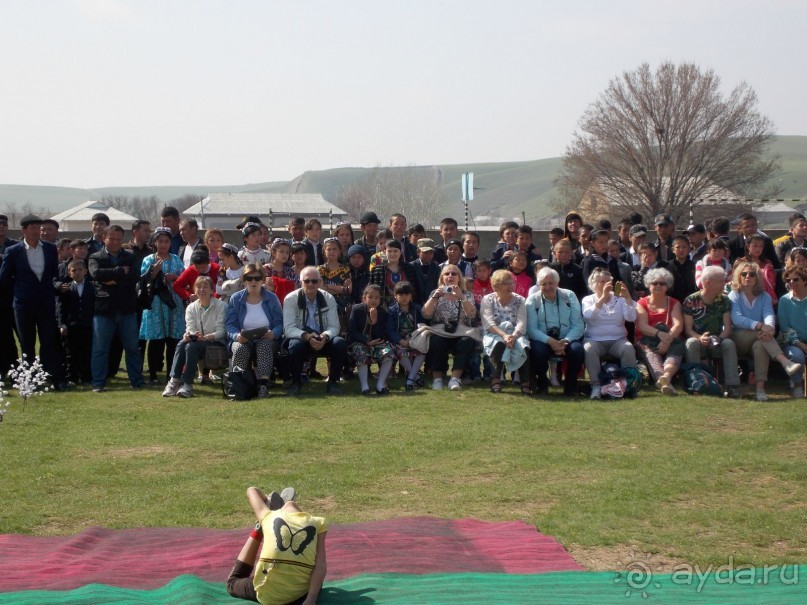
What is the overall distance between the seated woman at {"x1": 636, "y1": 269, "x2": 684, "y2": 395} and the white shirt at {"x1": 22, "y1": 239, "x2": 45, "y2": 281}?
664 cm

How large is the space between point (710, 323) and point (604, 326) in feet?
3.77

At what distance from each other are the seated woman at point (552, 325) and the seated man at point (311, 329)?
6.84ft

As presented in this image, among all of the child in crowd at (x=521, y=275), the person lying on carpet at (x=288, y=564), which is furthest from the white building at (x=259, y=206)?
the person lying on carpet at (x=288, y=564)

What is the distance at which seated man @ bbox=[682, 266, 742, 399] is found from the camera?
1034 cm

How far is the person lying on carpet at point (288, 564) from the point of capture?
180 inches

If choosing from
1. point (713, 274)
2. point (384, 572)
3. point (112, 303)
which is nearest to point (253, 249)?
point (112, 303)

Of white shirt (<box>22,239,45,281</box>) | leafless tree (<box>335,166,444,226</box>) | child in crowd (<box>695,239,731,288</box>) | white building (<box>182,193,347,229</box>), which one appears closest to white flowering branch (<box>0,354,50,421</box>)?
white shirt (<box>22,239,45,281</box>)

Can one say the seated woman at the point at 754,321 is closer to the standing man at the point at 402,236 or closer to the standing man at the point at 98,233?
the standing man at the point at 402,236

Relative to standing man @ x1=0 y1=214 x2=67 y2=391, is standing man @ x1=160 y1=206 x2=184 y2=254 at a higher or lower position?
higher

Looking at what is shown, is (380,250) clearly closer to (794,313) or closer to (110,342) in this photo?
(110,342)

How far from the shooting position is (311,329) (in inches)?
418

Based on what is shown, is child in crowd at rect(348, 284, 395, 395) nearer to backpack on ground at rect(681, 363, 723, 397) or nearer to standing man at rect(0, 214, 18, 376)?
backpack on ground at rect(681, 363, 723, 397)

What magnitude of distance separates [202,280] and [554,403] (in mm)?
4007

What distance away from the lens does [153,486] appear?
6.97 metres
